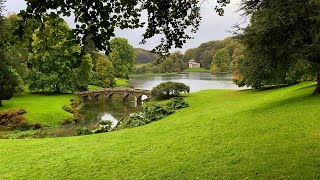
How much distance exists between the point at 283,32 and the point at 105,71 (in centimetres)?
5899

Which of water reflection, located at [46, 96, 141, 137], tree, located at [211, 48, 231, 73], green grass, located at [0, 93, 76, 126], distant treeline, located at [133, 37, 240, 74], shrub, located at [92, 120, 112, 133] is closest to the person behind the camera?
shrub, located at [92, 120, 112, 133]

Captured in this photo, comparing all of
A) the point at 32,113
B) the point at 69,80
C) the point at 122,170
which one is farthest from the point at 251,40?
the point at 69,80

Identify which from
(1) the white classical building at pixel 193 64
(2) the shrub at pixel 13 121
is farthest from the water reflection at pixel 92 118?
(1) the white classical building at pixel 193 64

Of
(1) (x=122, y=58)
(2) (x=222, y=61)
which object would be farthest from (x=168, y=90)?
(2) (x=222, y=61)

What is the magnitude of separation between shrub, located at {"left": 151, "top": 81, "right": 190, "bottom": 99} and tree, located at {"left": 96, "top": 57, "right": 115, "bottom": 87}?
97.0 ft

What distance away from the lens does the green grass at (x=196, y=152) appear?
1001 centimetres

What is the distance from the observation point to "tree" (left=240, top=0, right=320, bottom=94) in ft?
68.3

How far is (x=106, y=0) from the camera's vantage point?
5402 mm

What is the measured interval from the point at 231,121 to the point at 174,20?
13.4 metres

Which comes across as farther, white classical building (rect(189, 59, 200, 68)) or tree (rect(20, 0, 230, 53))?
white classical building (rect(189, 59, 200, 68))

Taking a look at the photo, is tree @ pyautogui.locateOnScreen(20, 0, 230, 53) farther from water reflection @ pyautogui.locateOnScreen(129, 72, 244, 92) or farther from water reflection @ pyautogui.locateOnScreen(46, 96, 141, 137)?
water reflection @ pyautogui.locateOnScreen(129, 72, 244, 92)

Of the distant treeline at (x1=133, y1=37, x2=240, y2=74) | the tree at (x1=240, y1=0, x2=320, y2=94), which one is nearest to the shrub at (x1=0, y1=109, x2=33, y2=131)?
the tree at (x1=240, y1=0, x2=320, y2=94)

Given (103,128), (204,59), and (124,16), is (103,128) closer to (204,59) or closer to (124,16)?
(124,16)

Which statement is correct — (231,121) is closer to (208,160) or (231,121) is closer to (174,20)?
(208,160)
